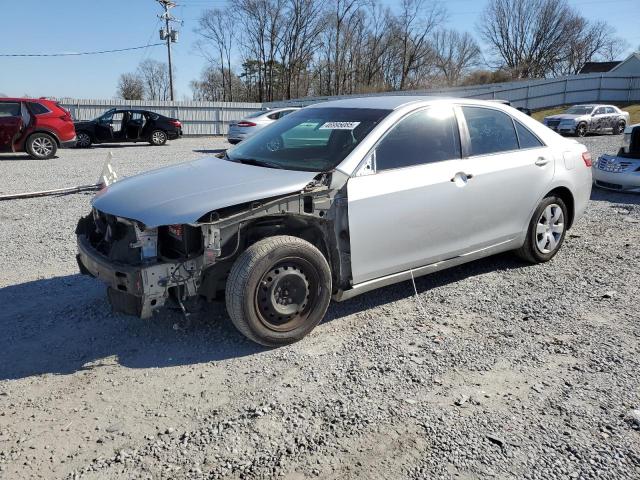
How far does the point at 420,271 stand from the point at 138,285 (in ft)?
7.16

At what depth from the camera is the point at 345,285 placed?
3.95m

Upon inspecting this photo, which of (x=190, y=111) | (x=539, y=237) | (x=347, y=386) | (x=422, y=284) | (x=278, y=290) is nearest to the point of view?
(x=347, y=386)

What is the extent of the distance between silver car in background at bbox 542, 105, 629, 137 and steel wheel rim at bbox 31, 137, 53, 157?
19.8m

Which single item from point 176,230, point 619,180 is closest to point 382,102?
point 176,230

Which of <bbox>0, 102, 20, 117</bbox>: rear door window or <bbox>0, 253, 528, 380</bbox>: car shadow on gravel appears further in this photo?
<bbox>0, 102, 20, 117</bbox>: rear door window

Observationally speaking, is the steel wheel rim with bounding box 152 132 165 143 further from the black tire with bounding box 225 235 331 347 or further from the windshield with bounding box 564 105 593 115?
the black tire with bounding box 225 235 331 347

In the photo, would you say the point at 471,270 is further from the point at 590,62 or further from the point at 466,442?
the point at 590,62

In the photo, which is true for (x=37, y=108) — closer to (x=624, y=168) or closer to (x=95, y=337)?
(x=95, y=337)

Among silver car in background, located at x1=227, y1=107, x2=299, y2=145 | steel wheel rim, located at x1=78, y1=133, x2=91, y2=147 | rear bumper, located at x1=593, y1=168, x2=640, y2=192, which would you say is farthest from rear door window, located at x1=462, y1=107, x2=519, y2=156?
steel wheel rim, located at x1=78, y1=133, x2=91, y2=147

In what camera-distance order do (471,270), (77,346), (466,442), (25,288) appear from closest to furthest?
(466,442) → (77,346) → (25,288) → (471,270)

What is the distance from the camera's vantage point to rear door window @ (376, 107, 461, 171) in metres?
4.12

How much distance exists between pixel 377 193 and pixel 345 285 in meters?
0.71

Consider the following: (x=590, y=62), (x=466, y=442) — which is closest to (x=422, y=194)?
(x=466, y=442)

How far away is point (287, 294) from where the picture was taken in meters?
3.71
